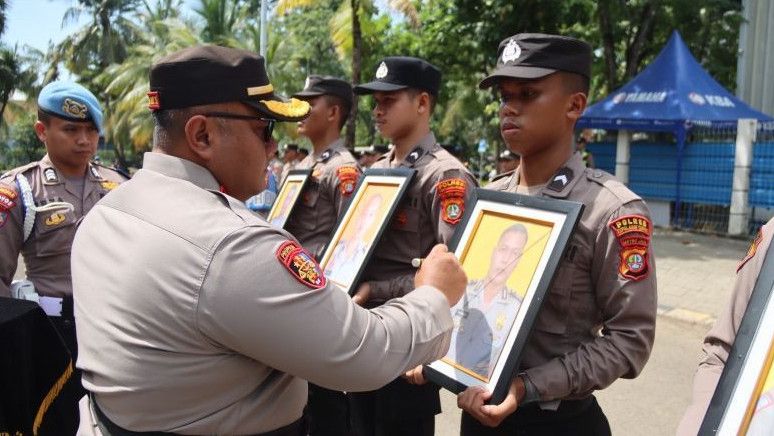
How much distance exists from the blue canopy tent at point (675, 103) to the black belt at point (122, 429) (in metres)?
9.97

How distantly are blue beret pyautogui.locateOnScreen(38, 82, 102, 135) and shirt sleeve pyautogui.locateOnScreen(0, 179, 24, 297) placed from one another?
1.30 feet

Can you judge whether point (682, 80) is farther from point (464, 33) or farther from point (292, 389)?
point (292, 389)

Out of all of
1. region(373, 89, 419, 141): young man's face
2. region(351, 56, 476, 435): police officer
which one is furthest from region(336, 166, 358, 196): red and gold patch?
region(373, 89, 419, 141): young man's face

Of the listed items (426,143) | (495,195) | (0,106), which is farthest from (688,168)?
(0,106)

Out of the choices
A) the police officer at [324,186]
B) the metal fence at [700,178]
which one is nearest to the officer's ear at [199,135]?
the police officer at [324,186]

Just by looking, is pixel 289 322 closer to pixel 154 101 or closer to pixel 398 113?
pixel 154 101

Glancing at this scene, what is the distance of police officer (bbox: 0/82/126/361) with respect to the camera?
2783 millimetres

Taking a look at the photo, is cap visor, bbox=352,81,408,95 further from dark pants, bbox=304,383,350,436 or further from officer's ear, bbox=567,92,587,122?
dark pants, bbox=304,383,350,436

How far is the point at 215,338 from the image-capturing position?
1.28m

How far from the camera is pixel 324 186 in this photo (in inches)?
145

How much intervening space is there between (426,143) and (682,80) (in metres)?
9.48

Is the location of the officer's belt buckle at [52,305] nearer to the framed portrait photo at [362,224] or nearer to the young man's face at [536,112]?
the framed portrait photo at [362,224]

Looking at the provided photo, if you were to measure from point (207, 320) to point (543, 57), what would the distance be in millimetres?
1309

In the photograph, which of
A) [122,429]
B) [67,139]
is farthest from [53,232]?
[122,429]
